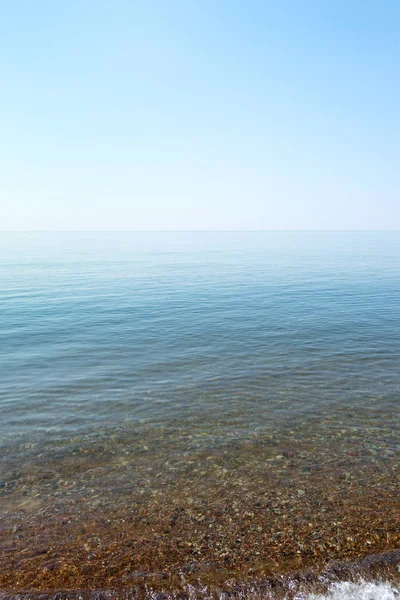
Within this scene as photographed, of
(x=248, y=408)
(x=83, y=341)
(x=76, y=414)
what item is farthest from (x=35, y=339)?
(x=248, y=408)

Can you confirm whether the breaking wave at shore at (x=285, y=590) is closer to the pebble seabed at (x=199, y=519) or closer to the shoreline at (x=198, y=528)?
the pebble seabed at (x=199, y=519)

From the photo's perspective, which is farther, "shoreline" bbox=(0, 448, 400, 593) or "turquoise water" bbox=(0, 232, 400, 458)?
"turquoise water" bbox=(0, 232, 400, 458)

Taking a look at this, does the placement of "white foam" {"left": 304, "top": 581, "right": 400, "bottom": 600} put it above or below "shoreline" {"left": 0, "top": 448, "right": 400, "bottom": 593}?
above

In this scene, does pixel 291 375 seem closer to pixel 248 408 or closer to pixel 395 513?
pixel 248 408

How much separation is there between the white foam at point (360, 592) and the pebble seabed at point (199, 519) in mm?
194

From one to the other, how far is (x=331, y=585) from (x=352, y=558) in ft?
3.28

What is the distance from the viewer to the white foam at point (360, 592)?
7.41m

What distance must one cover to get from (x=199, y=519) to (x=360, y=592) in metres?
4.05

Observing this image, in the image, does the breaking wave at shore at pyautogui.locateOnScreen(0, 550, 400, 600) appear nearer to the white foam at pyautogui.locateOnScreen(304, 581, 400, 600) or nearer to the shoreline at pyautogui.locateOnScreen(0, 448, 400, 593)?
the white foam at pyautogui.locateOnScreen(304, 581, 400, 600)

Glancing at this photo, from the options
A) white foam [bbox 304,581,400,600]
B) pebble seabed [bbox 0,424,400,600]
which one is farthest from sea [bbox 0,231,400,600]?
pebble seabed [bbox 0,424,400,600]

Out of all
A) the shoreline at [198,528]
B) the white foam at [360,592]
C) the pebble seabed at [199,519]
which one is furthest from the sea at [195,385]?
the shoreline at [198,528]

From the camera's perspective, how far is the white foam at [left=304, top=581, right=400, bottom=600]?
741cm

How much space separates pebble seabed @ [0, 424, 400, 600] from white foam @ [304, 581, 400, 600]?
194 millimetres

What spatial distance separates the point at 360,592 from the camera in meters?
7.56
